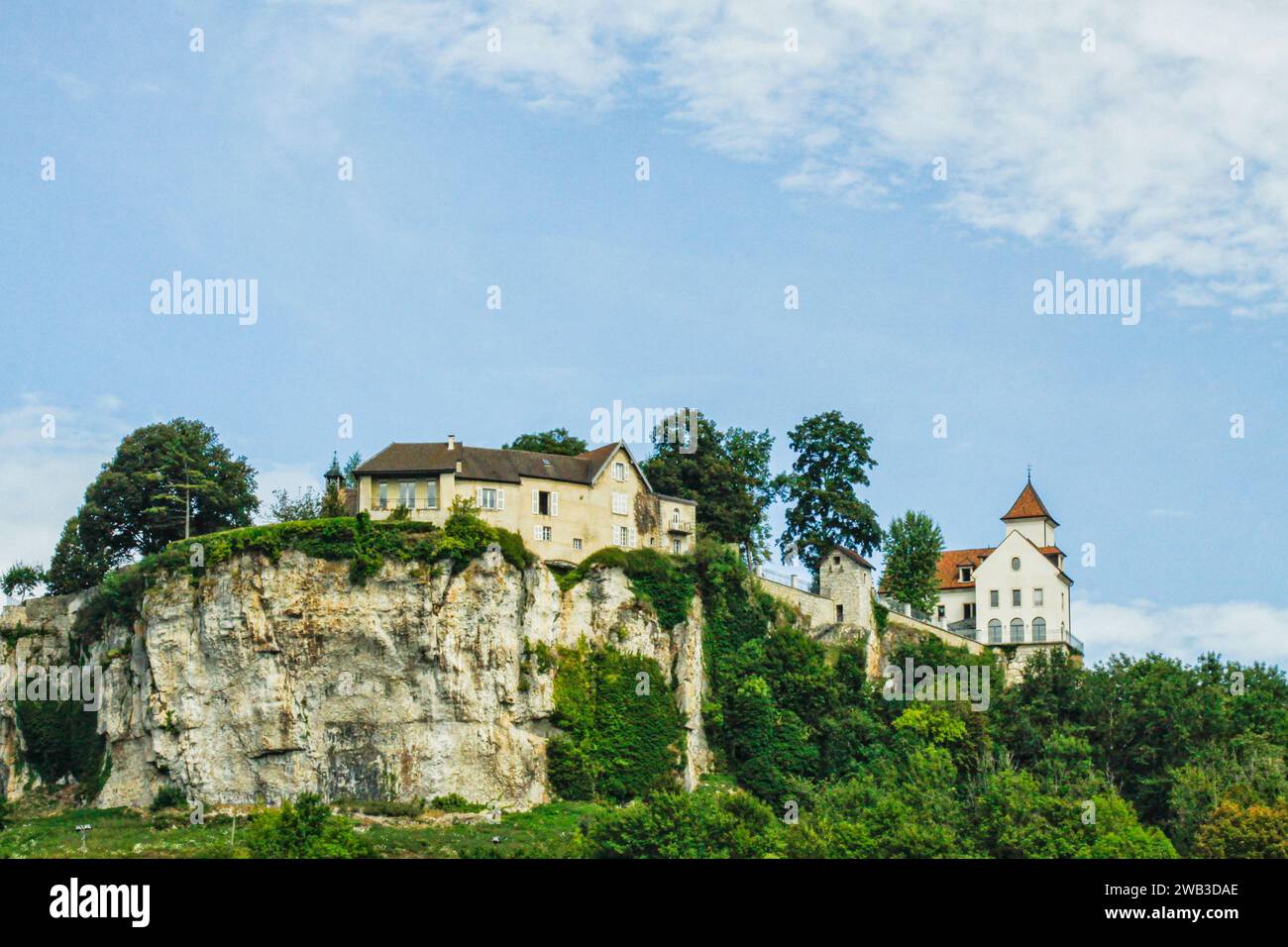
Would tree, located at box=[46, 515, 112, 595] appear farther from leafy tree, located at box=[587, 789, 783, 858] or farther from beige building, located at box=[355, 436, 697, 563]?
leafy tree, located at box=[587, 789, 783, 858]

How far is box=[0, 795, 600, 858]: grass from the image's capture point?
62.3 meters

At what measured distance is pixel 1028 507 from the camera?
94938 mm

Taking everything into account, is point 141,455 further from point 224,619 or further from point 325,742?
point 325,742

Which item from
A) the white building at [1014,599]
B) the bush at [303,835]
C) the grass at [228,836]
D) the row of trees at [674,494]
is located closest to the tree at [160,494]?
the row of trees at [674,494]

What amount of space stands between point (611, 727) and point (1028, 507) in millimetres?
33005

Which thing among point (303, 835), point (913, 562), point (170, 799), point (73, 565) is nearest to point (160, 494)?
point (73, 565)

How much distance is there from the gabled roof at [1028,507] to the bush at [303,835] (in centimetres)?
4688

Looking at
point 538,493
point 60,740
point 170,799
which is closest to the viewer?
point 170,799

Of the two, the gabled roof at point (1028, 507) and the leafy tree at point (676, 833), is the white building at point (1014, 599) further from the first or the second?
the leafy tree at point (676, 833)

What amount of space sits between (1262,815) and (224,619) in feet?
137

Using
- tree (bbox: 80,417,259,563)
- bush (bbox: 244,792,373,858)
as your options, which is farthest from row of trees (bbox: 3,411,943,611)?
bush (bbox: 244,792,373,858)

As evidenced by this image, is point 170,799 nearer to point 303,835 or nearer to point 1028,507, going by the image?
point 303,835
